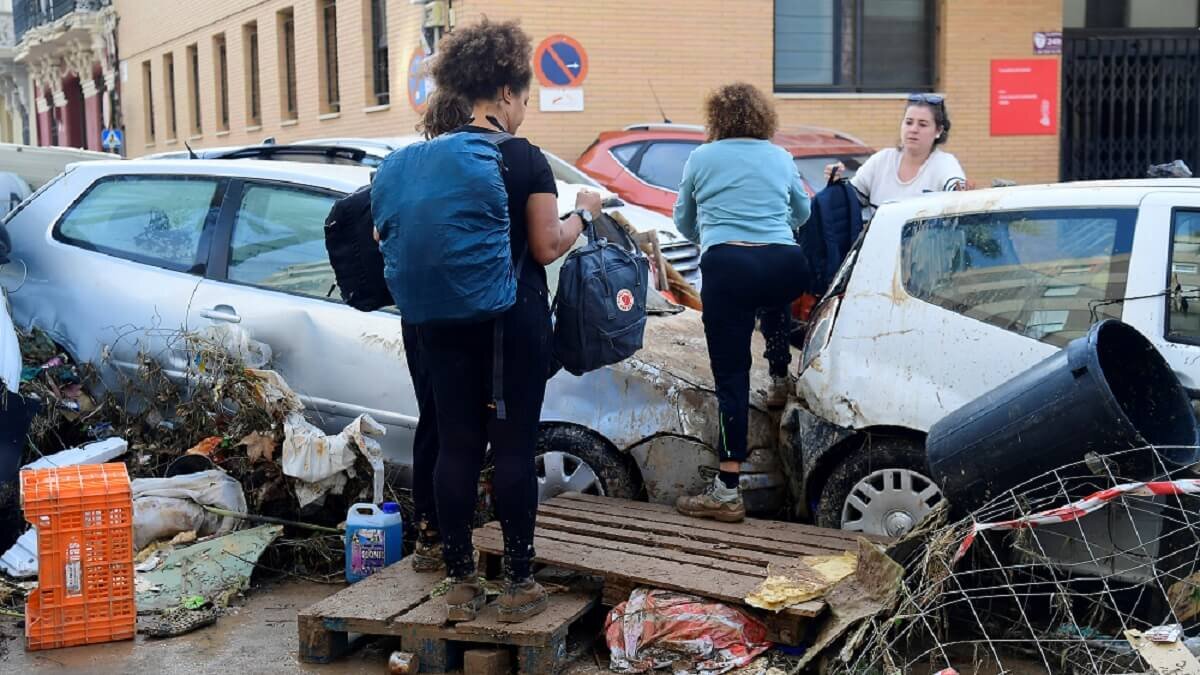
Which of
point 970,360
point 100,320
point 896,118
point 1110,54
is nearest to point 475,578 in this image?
point 970,360

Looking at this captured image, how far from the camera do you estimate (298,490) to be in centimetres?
536

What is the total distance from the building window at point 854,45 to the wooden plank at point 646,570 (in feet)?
38.2

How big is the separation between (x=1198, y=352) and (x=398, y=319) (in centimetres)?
313

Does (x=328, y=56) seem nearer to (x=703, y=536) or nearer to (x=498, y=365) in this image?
(x=703, y=536)

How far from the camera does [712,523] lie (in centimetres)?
491

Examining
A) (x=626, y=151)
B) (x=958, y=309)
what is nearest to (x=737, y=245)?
(x=958, y=309)

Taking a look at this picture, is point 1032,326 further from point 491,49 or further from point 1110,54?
point 1110,54

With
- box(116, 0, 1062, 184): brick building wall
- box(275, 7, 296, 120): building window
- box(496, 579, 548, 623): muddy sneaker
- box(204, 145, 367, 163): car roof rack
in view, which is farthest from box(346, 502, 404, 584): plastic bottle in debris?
box(275, 7, 296, 120): building window

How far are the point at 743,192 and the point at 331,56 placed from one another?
14.1 m

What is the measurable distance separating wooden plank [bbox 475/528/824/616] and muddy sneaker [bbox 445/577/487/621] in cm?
32

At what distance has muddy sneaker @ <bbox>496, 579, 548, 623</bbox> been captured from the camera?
4.07 metres

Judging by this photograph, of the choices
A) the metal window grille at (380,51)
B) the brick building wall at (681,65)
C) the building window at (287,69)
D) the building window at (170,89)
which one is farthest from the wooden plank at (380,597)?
the building window at (170,89)

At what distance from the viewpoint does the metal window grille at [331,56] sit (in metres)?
17.9

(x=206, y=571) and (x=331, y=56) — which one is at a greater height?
(x=331, y=56)
